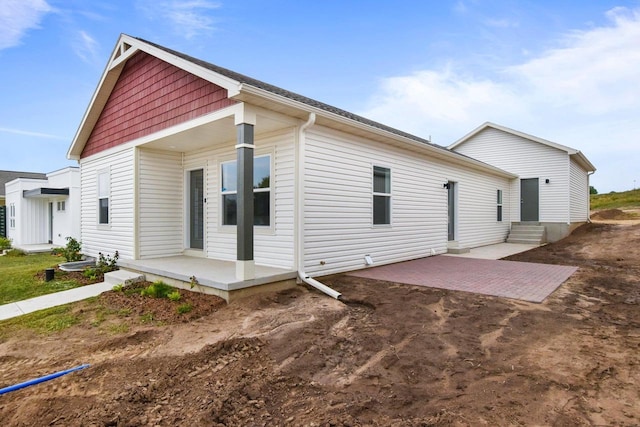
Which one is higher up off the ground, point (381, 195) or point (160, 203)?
point (381, 195)

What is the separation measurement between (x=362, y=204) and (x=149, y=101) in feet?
17.3

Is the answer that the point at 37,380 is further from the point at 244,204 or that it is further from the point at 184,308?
the point at 244,204

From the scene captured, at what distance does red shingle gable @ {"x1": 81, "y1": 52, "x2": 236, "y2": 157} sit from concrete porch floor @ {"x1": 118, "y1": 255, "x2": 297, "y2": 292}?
2.81 m

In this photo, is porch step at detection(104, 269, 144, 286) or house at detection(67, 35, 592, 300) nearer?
house at detection(67, 35, 592, 300)

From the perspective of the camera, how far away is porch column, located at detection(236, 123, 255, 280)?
511cm

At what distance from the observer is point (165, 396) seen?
2732mm

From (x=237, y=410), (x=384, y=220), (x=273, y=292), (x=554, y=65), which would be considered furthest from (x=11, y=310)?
(x=554, y=65)

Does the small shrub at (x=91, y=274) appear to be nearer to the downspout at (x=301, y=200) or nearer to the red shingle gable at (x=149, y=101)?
the red shingle gable at (x=149, y=101)

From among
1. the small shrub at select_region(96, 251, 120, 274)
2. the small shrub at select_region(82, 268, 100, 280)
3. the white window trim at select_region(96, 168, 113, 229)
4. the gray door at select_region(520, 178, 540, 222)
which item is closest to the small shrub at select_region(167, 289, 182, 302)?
the small shrub at select_region(82, 268, 100, 280)

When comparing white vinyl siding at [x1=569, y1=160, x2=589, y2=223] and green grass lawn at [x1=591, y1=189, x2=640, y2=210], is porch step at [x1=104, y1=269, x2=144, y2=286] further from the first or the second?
green grass lawn at [x1=591, y1=189, x2=640, y2=210]

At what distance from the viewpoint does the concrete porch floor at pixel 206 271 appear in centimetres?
522

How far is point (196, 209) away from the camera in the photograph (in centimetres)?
849

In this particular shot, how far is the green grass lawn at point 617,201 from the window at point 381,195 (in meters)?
26.8

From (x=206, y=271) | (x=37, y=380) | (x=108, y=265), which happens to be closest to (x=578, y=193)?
(x=206, y=271)
